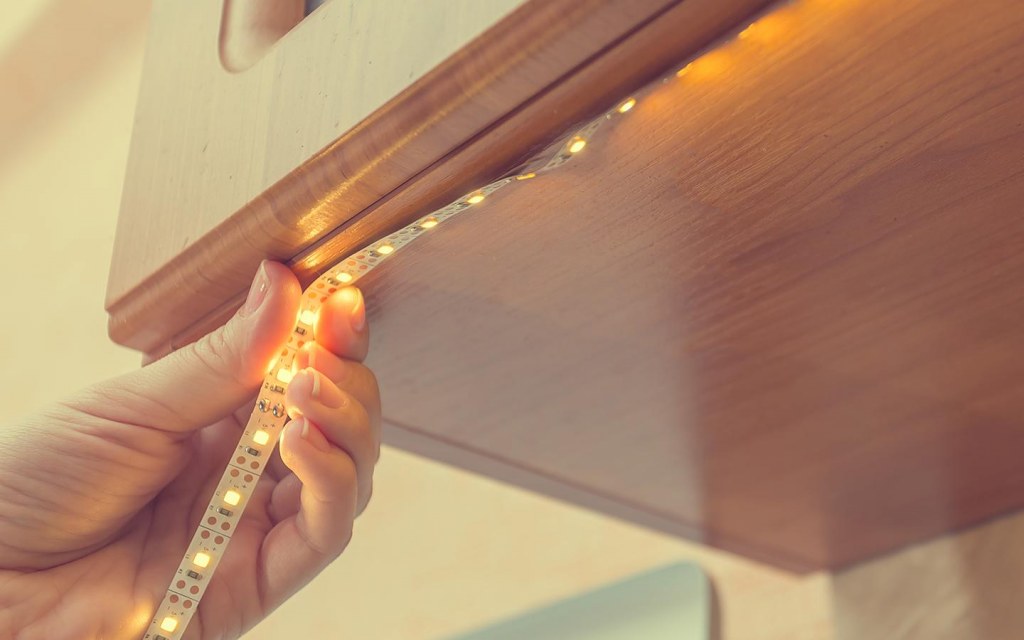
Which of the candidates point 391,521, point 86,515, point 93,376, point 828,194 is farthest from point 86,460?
point 93,376

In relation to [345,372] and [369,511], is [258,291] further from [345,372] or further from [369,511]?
[369,511]

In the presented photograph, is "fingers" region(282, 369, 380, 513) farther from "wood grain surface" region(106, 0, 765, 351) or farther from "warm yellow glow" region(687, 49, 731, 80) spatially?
"warm yellow glow" region(687, 49, 731, 80)

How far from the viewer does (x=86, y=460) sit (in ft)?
1.82

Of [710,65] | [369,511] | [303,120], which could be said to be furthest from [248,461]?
[369,511]

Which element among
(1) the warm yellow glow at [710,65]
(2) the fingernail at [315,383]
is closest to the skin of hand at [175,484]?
(2) the fingernail at [315,383]

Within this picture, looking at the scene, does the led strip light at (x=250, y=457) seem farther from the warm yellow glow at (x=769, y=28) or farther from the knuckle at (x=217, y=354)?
the warm yellow glow at (x=769, y=28)

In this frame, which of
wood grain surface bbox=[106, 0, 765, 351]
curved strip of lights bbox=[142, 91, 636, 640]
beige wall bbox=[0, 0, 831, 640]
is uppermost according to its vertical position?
beige wall bbox=[0, 0, 831, 640]

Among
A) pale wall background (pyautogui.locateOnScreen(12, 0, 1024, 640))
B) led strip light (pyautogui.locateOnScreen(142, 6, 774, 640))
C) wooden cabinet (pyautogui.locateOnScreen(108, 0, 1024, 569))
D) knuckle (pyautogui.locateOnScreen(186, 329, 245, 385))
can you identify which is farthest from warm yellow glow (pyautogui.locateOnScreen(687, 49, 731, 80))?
pale wall background (pyautogui.locateOnScreen(12, 0, 1024, 640))

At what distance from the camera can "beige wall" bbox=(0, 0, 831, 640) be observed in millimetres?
796

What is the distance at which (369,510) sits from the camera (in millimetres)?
1075

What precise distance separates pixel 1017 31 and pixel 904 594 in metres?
0.40

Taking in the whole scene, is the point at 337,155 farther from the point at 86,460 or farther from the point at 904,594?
the point at 904,594

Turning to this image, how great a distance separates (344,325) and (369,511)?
654 millimetres

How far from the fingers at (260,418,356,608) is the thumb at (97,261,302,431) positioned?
31 mm
